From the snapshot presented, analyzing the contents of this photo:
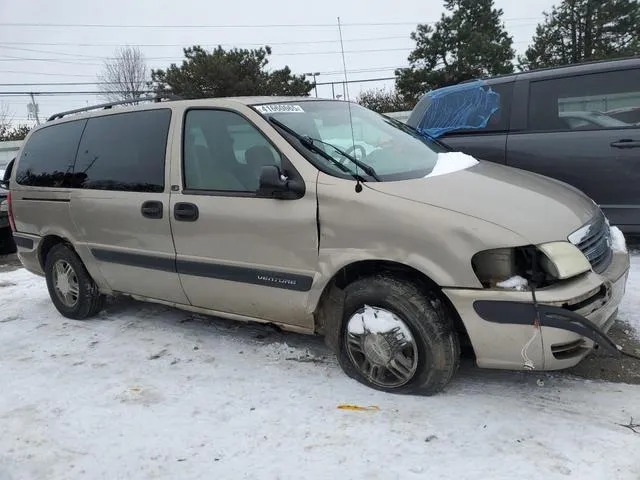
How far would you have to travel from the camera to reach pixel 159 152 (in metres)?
3.95

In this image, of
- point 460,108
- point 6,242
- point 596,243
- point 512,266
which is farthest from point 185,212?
point 6,242

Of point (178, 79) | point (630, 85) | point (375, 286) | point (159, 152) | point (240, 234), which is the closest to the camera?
point (375, 286)

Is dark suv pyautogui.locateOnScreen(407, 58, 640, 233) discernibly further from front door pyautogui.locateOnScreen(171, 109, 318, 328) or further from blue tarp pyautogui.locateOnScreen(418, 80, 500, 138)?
front door pyautogui.locateOnScreen(171, 109, 318, 328)

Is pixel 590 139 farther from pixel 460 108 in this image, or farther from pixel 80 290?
pixel 80 290

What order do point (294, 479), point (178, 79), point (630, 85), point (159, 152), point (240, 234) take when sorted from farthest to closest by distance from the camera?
1. point (178, 79)
2. point (630, 85)
3. point (159, 152)
4. point (240, 234)
5. point (294, 479)

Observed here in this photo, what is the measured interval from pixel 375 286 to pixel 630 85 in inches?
137

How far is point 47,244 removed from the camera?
16.4 ft

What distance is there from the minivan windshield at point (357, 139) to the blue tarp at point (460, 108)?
1.67 m

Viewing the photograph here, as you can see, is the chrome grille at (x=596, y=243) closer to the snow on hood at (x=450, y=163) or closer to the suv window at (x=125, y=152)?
the snow on hood at (x=450, y=163)

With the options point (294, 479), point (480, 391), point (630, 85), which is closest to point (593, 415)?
point (480, 391)

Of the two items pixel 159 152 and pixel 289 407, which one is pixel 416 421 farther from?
pixel 159 152

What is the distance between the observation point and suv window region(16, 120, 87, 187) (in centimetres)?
467

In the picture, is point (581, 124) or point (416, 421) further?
point (581, 124)

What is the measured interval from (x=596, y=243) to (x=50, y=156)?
167 inches
